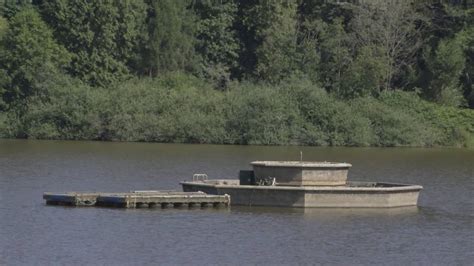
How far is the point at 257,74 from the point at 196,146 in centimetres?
1821

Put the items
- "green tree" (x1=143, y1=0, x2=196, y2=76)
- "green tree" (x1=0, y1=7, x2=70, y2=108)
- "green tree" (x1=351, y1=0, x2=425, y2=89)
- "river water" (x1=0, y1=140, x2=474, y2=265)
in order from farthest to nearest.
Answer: "green tree" (x1=143, y1=0, x2=196, y2=76) < "green tree" (x1=351, y1=0, x2=425, y2=89) < "green tree" (x1=0, y1=7, x2=70, y2=108) < "river water" (x1=0, y1=140, x2=474, y2=265)

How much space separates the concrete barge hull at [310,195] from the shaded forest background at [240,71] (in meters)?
37.6

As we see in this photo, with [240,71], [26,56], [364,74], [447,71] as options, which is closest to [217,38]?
[240,71]

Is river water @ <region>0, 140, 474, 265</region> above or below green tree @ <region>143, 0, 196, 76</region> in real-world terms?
below

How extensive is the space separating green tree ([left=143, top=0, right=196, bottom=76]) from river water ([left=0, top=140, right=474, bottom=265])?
32.9m

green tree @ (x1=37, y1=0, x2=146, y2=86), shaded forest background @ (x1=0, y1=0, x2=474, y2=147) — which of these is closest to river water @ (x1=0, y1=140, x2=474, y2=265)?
shaded forest background @ (x1=0, y1=0, x2=474, y2=147)

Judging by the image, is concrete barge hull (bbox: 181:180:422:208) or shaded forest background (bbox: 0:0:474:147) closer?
concrete barge hull (bbox: 181:180:422:208)

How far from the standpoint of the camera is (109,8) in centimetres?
9388

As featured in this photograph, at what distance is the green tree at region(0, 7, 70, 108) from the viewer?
9162cm

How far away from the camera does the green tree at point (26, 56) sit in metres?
91.6

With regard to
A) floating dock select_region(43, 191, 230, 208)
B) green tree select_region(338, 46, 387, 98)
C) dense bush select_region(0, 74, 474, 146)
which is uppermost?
green tree select_region(338, 46, 387, 98)

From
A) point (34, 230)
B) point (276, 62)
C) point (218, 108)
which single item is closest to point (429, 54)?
point (276, 62)

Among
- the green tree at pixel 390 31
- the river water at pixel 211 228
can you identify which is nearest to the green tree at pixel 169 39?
the green tree at pixel 390 31

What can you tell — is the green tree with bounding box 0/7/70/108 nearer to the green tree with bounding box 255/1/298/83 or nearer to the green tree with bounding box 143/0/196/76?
the green tree with bounding box 143/0/196/76
